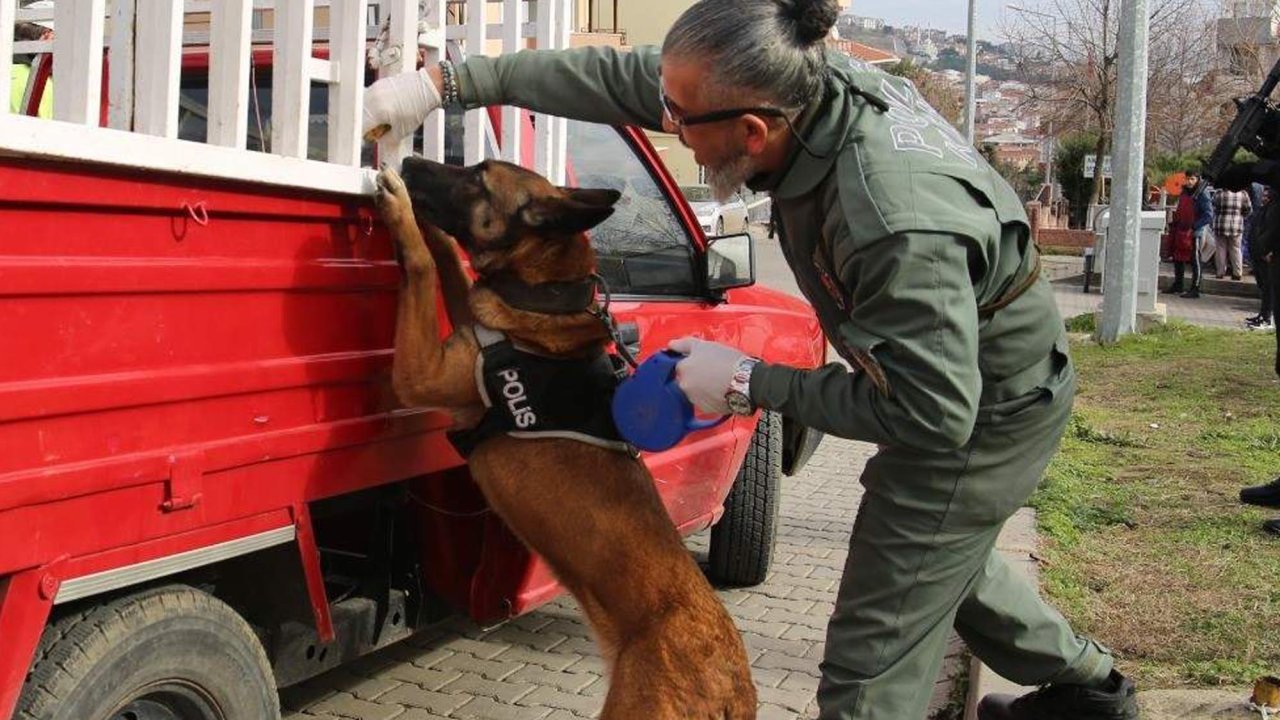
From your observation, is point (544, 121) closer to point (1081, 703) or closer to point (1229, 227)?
point (1081, 703)

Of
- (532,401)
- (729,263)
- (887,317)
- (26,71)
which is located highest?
(26,71)

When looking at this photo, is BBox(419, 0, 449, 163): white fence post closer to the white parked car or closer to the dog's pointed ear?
the dog's pointed ear

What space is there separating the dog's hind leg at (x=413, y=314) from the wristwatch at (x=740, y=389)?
0.77 metres

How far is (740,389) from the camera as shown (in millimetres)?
2672

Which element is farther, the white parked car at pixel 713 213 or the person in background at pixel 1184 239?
the white parked car at pixel 713 213

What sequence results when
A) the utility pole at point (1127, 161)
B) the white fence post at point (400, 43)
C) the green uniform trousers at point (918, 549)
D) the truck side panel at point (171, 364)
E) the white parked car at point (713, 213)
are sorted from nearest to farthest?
the truck side panel at point (171, 364), the green uniform trousers at point (918, 549), the white fence post at point (400, 43), the utility pole at point (1127, 161), the white parked car at point (713, 213)

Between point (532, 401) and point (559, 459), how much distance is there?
0.16 meters

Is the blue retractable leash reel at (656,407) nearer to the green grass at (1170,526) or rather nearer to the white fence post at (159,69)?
the white fence post at (159,69)

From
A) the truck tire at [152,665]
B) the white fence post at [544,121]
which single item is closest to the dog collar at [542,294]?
the white fence post at [544,121]

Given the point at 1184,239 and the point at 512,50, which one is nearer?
the point at 512,50

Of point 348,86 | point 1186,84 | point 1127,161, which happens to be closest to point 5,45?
point 348,86

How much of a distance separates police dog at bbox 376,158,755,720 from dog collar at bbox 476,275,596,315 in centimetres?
1

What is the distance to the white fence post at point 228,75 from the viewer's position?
281cm

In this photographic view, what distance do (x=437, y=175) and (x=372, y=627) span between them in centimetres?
119
